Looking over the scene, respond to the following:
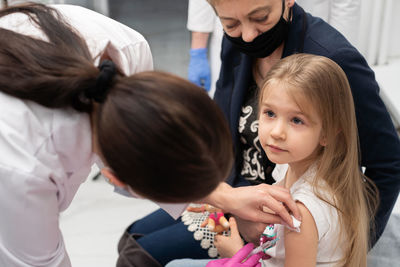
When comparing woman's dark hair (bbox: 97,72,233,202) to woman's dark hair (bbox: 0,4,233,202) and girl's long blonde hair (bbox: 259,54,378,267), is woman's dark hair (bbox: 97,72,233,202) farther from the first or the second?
girl's long blonde hair (bbox: 259,54,378,267)

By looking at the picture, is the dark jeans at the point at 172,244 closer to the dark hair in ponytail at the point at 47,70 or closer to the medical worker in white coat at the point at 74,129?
the medical worker in white coat at the point at 74,129

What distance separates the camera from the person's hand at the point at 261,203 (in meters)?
1.17

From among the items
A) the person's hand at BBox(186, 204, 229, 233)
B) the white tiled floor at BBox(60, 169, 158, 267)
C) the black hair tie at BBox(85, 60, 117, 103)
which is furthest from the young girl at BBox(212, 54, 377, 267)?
the white tiled floor at BBox(60, 169, 158, 267)

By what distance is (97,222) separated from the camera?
2404mm

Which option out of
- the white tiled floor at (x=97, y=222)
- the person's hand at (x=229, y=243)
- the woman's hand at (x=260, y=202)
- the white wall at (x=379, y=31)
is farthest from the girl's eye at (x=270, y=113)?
the white wall at (x=379, y=31)

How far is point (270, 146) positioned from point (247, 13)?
1.22 ft

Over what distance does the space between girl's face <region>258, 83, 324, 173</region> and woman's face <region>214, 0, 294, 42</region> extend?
0.22 m

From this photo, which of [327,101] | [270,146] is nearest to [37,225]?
[270,146]

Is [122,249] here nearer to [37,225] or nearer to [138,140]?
[37,225]

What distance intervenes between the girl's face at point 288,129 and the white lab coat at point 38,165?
367 mm

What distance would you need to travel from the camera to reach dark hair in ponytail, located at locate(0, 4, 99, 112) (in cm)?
91

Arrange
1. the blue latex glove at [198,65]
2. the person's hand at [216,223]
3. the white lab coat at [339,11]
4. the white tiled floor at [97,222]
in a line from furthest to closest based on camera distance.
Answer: the blue latex glove at [198,65] → the white lab coat at [339,11] → the white tiled floor at [97,222] → the person's hand at [216,223]

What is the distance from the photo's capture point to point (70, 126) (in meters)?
0.96

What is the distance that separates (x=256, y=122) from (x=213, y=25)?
126cm
